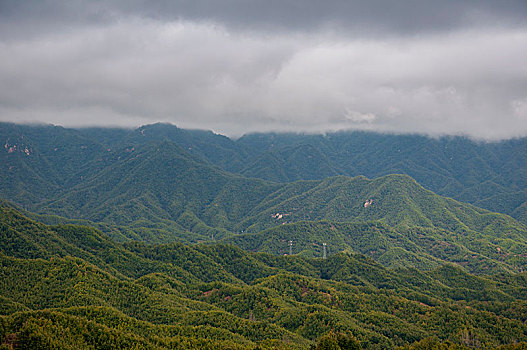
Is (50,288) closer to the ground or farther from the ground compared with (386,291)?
farther from the ground

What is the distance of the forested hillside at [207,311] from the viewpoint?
9806cm

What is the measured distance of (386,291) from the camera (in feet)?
Result: 607

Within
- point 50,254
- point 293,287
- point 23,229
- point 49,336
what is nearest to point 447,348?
point 293,287

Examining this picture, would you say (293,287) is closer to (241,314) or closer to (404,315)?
(241,314)

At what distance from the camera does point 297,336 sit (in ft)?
429

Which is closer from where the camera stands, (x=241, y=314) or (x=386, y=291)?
(x=241, y=314)

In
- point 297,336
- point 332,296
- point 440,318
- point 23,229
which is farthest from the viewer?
point 23,229

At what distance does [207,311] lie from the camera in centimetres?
14225

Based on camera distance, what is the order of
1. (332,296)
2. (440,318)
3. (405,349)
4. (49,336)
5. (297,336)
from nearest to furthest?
(49,336)
(405,349)
(297,336)
(440,318)
(332,296)

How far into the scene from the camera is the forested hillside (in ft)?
322

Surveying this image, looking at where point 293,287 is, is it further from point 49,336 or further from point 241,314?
point 49,336

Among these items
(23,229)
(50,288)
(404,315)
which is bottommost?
(404,315)

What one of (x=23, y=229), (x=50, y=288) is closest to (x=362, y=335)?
(x=50, y=288)

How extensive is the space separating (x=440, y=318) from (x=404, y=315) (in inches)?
502
